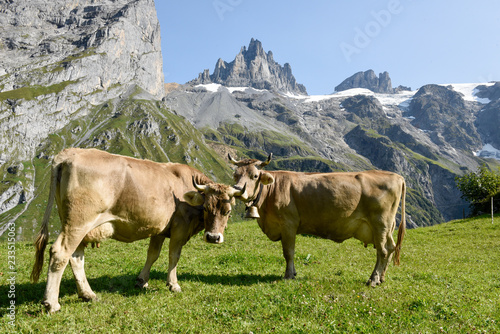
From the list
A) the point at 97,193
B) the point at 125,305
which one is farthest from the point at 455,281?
the point at 97,193

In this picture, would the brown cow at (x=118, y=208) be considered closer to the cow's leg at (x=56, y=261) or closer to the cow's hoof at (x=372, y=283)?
the cow's leg at (x=56, y=261)

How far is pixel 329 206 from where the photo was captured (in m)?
10.6

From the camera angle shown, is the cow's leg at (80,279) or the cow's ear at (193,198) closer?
the cow's leg at (80,279)

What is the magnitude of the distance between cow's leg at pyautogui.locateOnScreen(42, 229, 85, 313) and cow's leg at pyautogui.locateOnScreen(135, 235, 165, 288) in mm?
2383

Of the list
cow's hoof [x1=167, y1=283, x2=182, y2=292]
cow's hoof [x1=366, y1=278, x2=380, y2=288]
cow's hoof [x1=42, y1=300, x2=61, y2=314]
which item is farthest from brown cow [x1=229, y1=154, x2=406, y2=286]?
cow's hoof [x1=42, y1=300, x2=61, y2=314]

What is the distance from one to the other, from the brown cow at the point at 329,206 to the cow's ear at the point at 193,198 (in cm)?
155

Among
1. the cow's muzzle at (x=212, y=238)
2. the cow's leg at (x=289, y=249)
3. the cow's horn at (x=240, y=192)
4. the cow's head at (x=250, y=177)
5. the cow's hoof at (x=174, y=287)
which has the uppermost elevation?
the cow's head at (x=250, y=177)

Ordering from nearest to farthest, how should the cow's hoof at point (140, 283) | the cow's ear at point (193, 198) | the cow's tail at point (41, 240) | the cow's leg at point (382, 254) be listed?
the cow's tail at point (41, 240)
the cow's ear at point (193, 198)
the cow's hoof at point (140, 283)
the cow's leg at point (382, 254)

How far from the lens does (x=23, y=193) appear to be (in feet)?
635

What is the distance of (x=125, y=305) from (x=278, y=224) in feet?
17.2

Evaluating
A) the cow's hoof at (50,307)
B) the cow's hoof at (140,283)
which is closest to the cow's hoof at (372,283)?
the cow's hoof at (140,283)

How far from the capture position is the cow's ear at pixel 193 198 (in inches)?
357

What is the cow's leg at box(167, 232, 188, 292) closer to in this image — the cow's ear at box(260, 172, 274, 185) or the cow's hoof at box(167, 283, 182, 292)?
the cow's hoof at box(167, 283, 182, 292)

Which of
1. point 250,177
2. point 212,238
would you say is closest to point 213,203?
point 212,238
